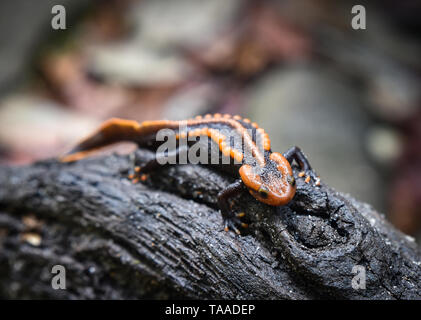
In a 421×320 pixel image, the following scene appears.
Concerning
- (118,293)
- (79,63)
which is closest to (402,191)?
(118,293)

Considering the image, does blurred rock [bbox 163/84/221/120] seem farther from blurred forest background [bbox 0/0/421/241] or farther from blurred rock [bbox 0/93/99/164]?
blurred rock [bbox 0/93/99/164]

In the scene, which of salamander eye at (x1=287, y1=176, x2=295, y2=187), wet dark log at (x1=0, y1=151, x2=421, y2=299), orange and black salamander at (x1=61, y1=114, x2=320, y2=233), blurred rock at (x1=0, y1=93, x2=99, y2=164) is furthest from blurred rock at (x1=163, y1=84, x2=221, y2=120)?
salamander eye at (x1=287, y1=176, x2=295, y2=187)

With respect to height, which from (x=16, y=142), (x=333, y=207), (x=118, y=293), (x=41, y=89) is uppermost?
(x=41, y=89)

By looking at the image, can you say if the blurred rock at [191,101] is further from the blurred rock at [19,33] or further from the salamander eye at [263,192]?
the salamander eye at [263,192]

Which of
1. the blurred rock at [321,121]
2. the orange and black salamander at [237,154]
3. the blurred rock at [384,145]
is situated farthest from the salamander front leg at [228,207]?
the blurred rock at [384,145]

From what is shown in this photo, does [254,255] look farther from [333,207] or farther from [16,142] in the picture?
[16,142]

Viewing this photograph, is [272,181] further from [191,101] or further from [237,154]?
[191,101]
